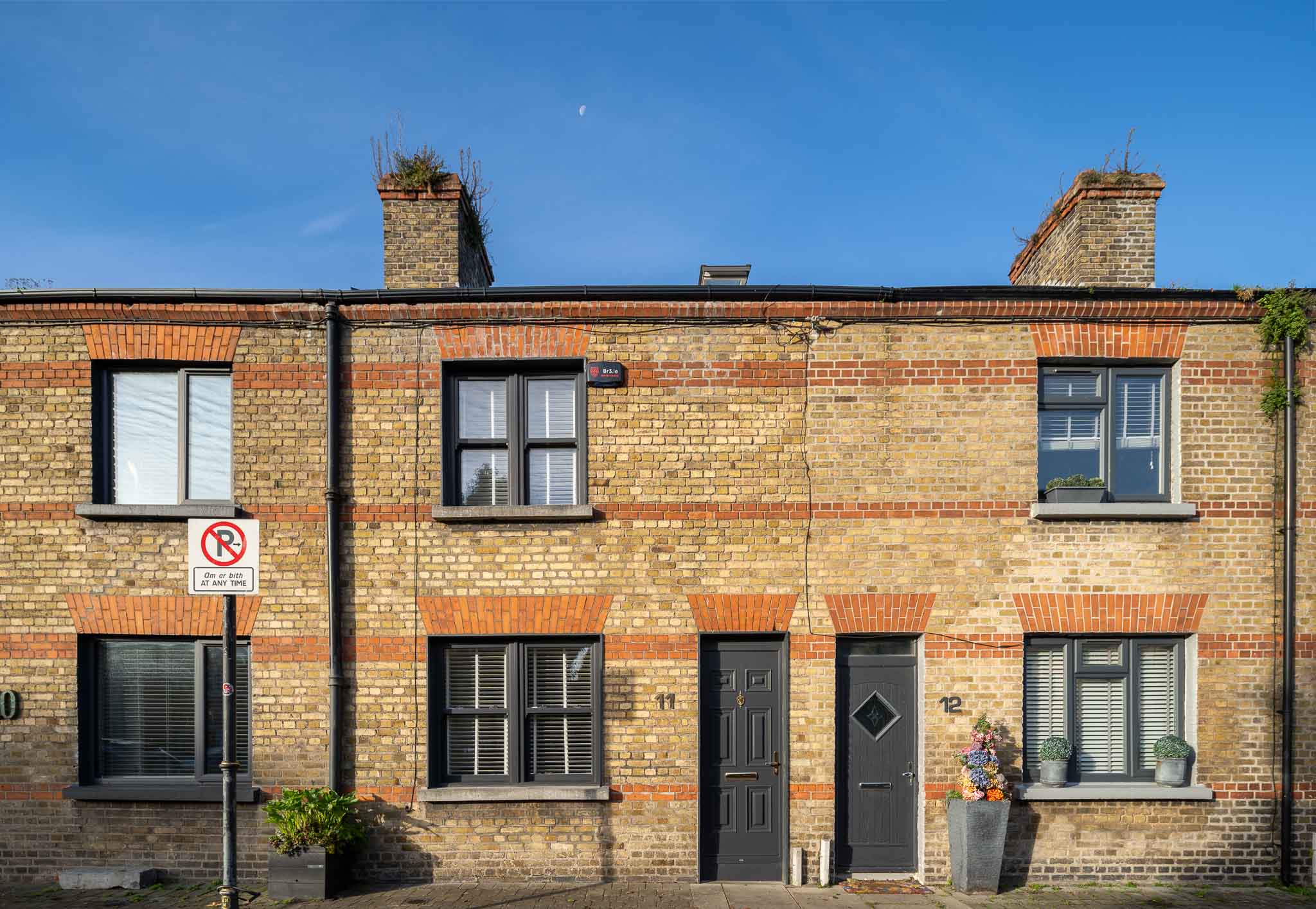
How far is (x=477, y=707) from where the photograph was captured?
26.4 feet

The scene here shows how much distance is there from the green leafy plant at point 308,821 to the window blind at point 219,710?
91 cm

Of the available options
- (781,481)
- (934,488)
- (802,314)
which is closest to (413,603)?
(781,481)

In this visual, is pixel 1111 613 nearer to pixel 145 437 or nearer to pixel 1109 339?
pixel 1109 339

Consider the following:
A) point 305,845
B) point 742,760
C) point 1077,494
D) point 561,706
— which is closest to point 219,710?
point 305,845

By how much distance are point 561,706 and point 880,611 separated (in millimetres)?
3572

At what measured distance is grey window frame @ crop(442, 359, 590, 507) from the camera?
8.18 meters

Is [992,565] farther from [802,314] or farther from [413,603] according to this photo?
[413,603]

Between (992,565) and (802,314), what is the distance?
11.1 ft

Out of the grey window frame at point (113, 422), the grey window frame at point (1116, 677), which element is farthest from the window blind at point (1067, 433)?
the grey window frame at point (113, 422)

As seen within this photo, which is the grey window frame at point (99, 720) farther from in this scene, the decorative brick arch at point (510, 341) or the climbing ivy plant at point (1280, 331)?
the climbing ivy plant at point (1280, 331)

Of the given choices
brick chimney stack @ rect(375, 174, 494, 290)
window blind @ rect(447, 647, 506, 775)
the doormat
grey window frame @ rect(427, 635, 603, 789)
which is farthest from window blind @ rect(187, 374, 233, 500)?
the doormat

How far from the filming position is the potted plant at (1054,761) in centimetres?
780

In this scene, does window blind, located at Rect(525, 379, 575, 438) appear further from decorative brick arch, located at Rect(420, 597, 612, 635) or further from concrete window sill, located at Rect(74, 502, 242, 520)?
concrete window sill, located at Rect(74, 502, 242, 520)

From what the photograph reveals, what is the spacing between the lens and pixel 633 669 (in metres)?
7.93
